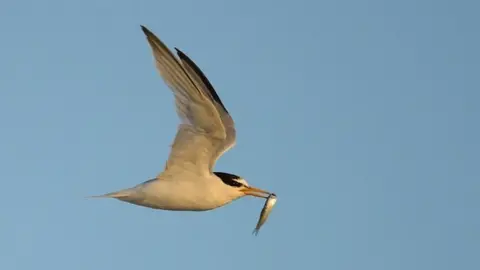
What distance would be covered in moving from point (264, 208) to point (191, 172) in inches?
85.6

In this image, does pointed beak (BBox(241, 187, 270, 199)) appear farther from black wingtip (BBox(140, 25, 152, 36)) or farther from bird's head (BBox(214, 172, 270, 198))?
black wingtip (BBox(140, 25, 152, 36))

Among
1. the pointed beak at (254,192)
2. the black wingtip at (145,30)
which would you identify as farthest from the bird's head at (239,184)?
the black wingtip at (145,30)

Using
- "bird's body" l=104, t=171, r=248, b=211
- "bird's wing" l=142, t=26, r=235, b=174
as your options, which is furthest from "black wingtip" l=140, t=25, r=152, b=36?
"bird's body" l=104, t=171, r=248, b=211

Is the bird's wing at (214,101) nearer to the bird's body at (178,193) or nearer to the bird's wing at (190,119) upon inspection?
the bird's wing at (190,119)

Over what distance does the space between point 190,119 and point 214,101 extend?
45cm

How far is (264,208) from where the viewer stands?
61.4 ft

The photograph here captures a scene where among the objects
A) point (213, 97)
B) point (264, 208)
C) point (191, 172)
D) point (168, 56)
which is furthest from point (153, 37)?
point (264, 208)

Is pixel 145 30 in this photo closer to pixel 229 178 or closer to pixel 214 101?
pixel 214 101

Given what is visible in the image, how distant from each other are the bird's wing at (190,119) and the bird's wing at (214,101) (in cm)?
2

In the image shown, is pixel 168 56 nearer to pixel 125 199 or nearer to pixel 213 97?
pixel 213 97

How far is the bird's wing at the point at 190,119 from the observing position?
1570 centimetres

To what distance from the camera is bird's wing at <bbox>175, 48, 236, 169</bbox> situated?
1583cm

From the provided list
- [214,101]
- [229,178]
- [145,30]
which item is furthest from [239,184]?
[145,30]

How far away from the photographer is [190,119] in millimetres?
16250
